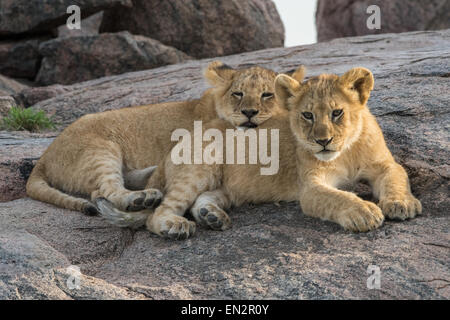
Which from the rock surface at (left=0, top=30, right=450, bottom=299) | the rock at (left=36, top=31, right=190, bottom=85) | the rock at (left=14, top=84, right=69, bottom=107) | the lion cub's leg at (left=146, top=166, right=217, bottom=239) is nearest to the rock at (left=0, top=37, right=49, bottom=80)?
the rock at (left=36, top=31, right=190, bottom=85)

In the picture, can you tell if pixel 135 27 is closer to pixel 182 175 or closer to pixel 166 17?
pixel 166 17

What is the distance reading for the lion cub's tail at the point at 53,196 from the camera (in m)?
4.70

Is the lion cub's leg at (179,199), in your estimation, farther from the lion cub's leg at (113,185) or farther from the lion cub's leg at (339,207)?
the lion cub's leg at (339,207)

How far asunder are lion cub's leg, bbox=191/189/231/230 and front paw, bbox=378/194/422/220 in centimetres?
112

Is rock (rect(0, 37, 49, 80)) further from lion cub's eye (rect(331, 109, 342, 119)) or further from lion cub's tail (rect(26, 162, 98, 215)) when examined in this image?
lion cub's eye (rect(331, 109, 342, 119))

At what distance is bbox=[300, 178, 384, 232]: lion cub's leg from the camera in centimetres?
361

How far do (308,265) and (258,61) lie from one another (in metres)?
6.41

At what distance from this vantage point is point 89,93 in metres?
9.09

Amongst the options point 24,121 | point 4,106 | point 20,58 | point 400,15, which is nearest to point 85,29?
point 20,58

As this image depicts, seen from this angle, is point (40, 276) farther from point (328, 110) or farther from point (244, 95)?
point (244, 95)

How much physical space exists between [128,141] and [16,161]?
1.19m

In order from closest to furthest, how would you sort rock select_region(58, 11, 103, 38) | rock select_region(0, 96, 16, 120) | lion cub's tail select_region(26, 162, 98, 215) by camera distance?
lion cub's tail select_region(26, 162, 98, 215)
rock select_region(0, 96, 16, 120)
rock select_region(58, 11, 103, 38)

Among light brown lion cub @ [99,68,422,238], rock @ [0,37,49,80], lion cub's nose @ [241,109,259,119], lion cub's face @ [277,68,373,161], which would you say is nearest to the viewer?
light brown lion cub @ [99,68,422,238]

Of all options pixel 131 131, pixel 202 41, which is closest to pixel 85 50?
pixel 202 41
